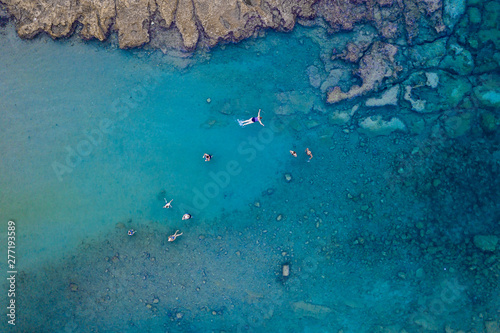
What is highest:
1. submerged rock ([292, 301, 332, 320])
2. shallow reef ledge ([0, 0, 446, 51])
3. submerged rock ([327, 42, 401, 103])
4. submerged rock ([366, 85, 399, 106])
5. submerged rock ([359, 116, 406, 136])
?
shallow reef ledge ([0, 0, 446, 51])

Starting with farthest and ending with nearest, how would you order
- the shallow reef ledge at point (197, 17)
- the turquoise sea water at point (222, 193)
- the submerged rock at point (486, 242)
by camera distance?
the turquoise sea water at point (222, 193), the shallow reef ledge at point (197, 17), the submerged rock at point (486, 242)

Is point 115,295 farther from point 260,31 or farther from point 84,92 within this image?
point 260,31

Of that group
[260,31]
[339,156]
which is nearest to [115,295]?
[339,156]

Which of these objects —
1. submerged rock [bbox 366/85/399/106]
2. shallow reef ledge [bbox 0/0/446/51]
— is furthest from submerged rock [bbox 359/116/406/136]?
shallow reef ledge [bbox 0/0/446/51]

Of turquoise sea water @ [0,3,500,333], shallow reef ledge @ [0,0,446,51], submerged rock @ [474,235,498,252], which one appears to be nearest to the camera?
submerged rock @ [474,235,498,252]

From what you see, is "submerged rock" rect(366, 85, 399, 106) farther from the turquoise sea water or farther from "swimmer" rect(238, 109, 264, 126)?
"swimmer" rect(238, 109, 264, 126)

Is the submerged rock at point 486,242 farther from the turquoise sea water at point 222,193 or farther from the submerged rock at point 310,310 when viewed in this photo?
the submerged rock at point 310,310

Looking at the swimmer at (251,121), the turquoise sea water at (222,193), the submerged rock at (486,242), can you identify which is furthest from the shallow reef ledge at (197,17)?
the submerged rock at (486,242)
